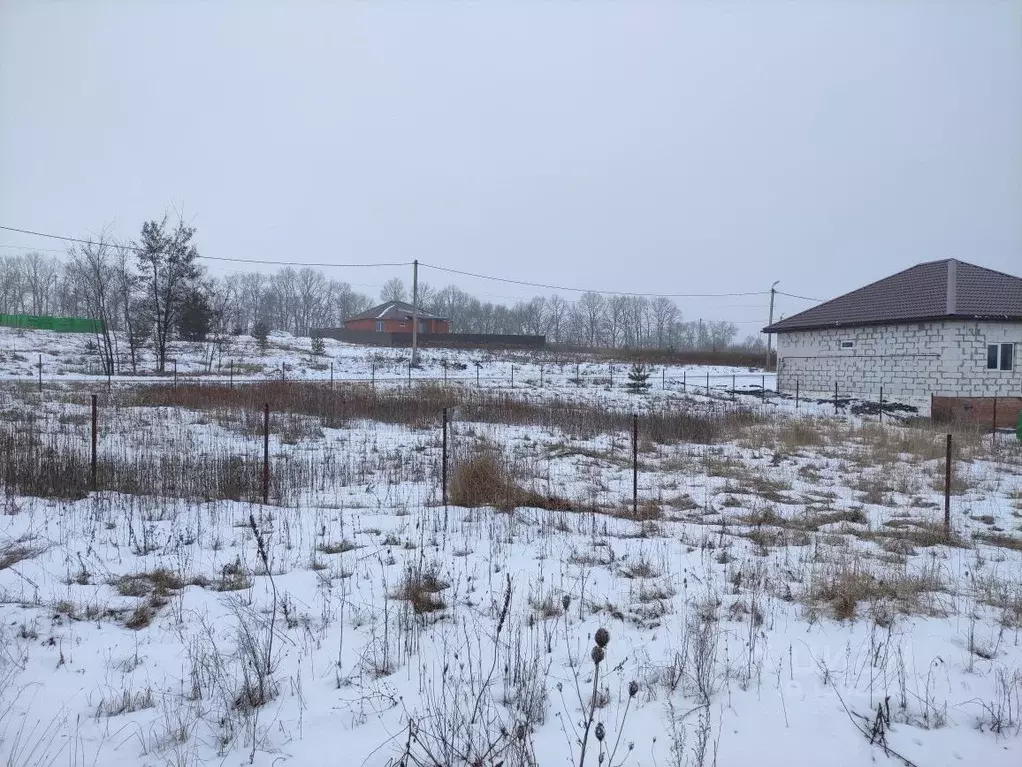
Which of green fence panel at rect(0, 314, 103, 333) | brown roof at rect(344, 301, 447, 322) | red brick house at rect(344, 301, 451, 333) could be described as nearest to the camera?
green fence panel at rect(0, 314, 103, 333)

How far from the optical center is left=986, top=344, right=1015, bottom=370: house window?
2294cm

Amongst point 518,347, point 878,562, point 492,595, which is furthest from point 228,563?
point 518,347

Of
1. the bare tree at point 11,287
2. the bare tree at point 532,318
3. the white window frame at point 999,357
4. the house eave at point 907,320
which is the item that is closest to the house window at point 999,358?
the white window frame at point 999,357

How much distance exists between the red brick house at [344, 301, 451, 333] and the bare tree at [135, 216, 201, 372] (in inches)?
1369

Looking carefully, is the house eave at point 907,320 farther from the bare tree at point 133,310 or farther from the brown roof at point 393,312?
the brown roof at point 393,312

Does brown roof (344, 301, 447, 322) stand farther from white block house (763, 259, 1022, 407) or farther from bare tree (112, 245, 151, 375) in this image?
white block house (763, 259, 1022, 407)

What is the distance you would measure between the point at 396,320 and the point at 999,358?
5438 cm

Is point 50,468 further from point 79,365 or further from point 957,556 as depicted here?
point 79,365

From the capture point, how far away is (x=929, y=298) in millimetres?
24750

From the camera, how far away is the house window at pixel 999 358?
75.3 feet

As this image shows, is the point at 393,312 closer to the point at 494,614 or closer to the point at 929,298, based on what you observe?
the point at 929,298

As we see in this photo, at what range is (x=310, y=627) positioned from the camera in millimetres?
4566

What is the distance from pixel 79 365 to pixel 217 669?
35.2 meters

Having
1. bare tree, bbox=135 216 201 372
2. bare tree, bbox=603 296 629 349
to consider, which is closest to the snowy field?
bare tree, bbox=135 216 201 372
